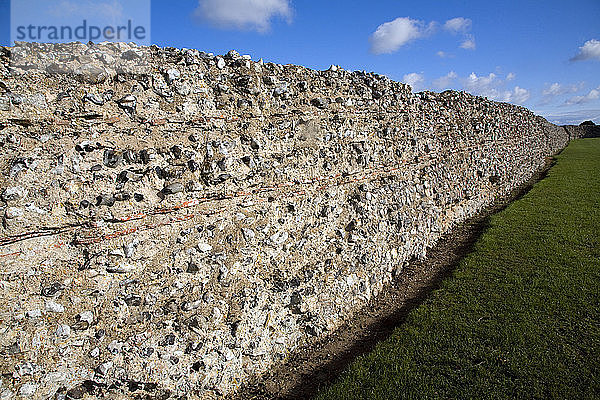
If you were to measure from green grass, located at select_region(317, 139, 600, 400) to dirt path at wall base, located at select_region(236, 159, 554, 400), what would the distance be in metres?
0.33

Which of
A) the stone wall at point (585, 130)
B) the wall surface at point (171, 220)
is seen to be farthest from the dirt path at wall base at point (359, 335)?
the stone wall at point (585, 130)

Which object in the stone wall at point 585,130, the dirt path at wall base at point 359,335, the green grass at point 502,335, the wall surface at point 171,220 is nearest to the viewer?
the wall surface at point 171,220

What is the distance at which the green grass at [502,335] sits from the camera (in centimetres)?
442

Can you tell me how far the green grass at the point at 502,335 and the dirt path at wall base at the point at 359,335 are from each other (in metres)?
0.33

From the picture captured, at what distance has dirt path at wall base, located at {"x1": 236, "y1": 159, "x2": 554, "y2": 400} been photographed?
4.87 meters

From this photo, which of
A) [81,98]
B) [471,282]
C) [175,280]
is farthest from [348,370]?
[81,98]

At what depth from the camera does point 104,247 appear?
4402 mm

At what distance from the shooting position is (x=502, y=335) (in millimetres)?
5297

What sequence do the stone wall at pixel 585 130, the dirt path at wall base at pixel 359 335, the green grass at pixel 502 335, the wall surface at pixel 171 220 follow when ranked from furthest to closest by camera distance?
the stone wall at pixel 585 130
the dirt path at wall base at pixel 359 335
the green grass at pixel 502 335
the wall surface at pixel 171 220

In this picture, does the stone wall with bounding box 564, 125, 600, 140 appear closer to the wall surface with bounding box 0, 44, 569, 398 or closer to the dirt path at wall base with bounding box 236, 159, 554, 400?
the dirt path at wall base with bounding box 236, 159, 554, 400

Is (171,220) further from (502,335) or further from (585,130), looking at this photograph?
(585,130)

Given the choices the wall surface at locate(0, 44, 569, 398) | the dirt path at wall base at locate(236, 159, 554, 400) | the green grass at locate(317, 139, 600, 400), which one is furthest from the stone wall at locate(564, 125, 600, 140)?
the wall surface at locate(0, 44, 569, 398)

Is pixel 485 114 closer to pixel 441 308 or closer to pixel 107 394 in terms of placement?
pixel 441 308

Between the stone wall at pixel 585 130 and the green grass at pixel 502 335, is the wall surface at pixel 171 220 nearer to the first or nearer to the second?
the green grass at pixel 502 335
